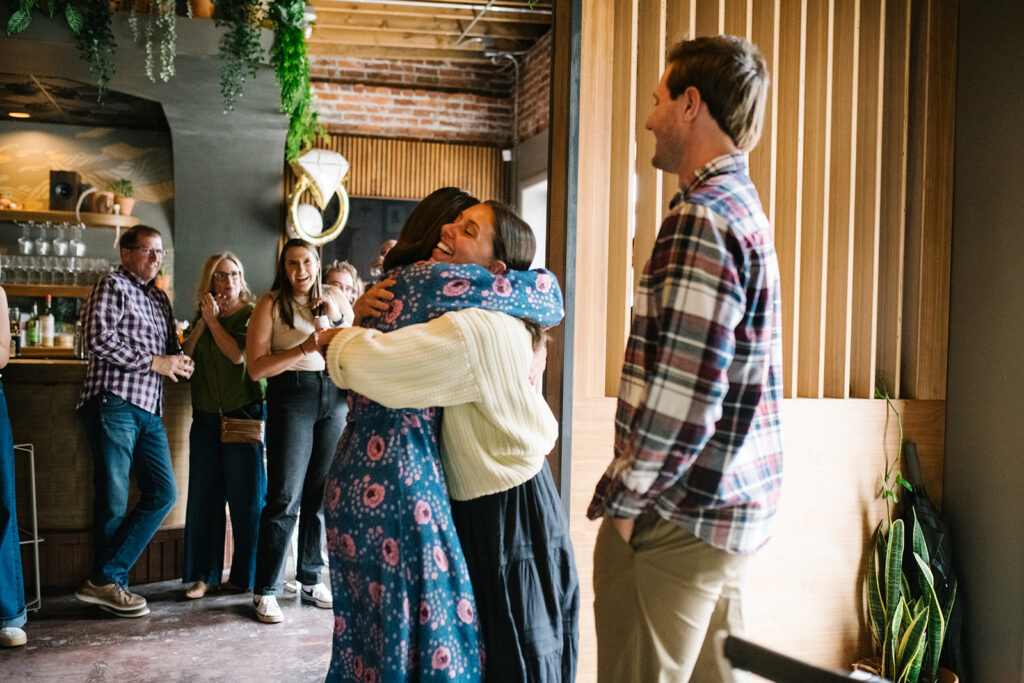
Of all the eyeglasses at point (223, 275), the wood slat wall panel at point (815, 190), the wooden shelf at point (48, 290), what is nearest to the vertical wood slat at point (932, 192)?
the wood slat wall panel at point (815, 190)

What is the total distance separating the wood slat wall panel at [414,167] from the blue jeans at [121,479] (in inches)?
193

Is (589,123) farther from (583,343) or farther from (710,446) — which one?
(710,446)

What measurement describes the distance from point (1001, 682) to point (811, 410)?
111 cm

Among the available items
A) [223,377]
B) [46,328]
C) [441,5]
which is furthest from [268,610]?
[441,5]

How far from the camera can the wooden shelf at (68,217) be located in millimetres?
6887

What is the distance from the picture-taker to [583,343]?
282cm

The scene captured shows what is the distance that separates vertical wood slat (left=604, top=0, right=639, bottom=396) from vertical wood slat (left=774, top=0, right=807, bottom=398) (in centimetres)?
60

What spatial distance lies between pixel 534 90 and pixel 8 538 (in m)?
6.11

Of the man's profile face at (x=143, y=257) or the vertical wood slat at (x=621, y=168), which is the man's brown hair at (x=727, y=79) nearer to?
the vertical wood slat at (x=621, y=168)

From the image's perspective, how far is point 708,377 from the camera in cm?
138

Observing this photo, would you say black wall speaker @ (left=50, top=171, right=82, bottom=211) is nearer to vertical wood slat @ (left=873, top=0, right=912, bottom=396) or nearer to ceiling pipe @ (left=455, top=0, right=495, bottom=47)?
ceiling pipe @ (left=455, top=0, right=495, bottom=47)

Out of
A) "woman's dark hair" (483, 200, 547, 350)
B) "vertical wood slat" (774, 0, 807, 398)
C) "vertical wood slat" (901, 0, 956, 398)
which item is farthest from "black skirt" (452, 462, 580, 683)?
"vertical wood slat" (901, 0, 956, 398)

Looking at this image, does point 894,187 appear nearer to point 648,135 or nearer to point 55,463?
point 648,135

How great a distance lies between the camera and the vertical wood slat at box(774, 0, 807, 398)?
3092mm
